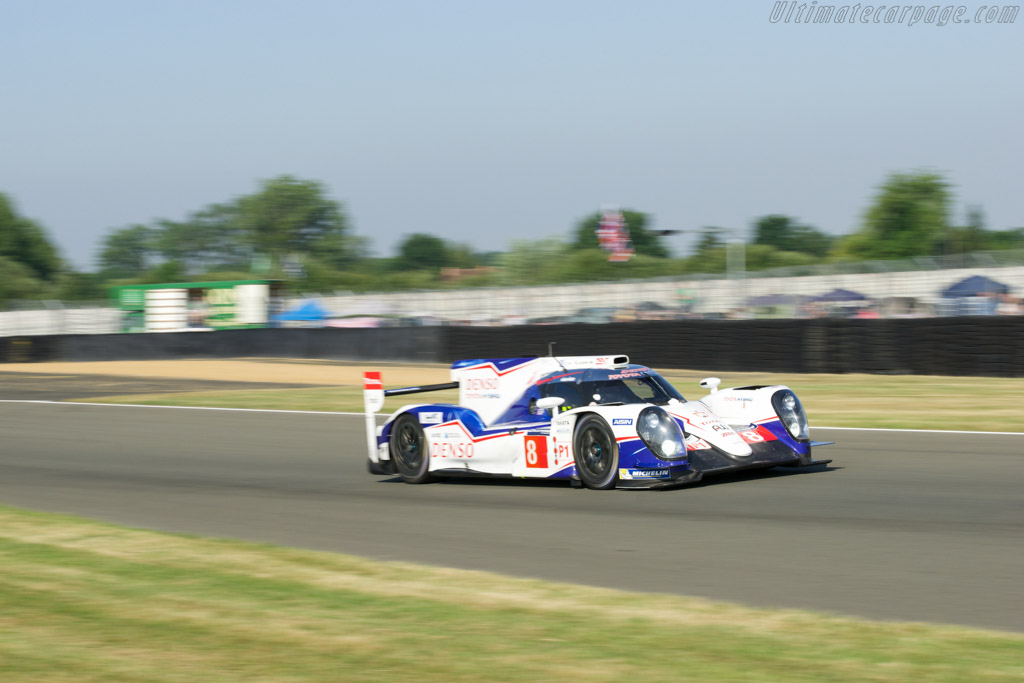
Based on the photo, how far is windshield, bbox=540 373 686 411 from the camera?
10023 millimetres

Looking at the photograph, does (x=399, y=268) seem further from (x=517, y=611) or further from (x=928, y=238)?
(x=517, y=611)

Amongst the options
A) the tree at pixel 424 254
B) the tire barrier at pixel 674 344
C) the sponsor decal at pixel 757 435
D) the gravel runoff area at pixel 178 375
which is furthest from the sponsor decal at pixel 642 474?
the tree at pixel 424 254

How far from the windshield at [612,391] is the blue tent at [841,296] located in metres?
17.9

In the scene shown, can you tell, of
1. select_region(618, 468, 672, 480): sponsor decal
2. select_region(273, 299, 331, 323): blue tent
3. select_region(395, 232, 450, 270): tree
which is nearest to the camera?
select_region(618, 468, 672, 480): sponsor decal

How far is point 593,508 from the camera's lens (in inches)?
349

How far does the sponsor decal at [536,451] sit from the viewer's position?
994 cm

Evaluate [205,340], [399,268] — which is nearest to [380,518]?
[205,340]

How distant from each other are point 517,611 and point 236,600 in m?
1.45

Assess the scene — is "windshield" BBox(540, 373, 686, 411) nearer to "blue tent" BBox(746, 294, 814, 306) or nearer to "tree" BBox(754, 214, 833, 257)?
"blue tent" BBox(746, 294, 814, 306)

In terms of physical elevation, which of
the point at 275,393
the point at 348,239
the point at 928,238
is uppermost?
the point at 348,239

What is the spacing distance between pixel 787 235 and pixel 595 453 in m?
137

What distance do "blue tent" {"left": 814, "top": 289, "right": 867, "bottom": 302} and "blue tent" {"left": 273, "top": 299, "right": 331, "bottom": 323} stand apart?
75.3ft

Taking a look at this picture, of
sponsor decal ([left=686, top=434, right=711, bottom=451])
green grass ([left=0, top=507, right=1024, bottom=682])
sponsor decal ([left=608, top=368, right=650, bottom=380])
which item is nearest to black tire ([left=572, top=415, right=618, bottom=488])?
sponsor decal ([left=686, top=434, right=711, bottom=451])

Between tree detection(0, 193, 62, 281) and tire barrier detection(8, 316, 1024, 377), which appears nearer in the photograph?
tire barrier detection(8, 316, 1024, 377)
